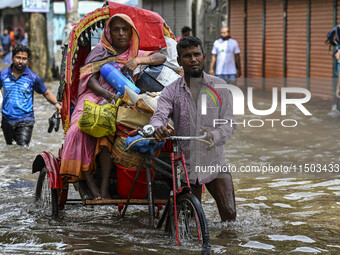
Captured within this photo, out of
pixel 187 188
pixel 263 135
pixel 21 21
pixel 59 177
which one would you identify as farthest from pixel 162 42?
pixel 21 21

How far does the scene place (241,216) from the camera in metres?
6.53

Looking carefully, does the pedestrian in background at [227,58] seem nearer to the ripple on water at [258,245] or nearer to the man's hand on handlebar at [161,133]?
the ripple on water at [258,245]

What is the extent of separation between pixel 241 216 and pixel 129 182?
1.15 m

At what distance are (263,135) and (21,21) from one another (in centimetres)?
3313

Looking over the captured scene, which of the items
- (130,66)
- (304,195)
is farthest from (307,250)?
(130,66)

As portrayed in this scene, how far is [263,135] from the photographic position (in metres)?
11.8

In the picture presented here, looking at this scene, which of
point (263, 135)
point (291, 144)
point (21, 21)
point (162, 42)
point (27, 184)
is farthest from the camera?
point (21, 21)

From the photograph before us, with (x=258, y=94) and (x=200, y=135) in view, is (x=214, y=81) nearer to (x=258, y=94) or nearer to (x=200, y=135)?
(x=200, y=135)

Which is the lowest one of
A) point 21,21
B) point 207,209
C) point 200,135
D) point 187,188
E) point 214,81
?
point 207,209

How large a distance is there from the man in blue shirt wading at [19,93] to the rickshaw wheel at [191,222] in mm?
4444

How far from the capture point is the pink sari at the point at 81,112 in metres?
6.19

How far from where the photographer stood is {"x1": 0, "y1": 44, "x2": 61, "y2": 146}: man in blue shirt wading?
9.52 meters

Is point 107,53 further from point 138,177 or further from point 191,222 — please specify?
point 191,222

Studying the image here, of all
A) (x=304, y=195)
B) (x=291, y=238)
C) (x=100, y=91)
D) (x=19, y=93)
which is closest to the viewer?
(x=291, y=238)
